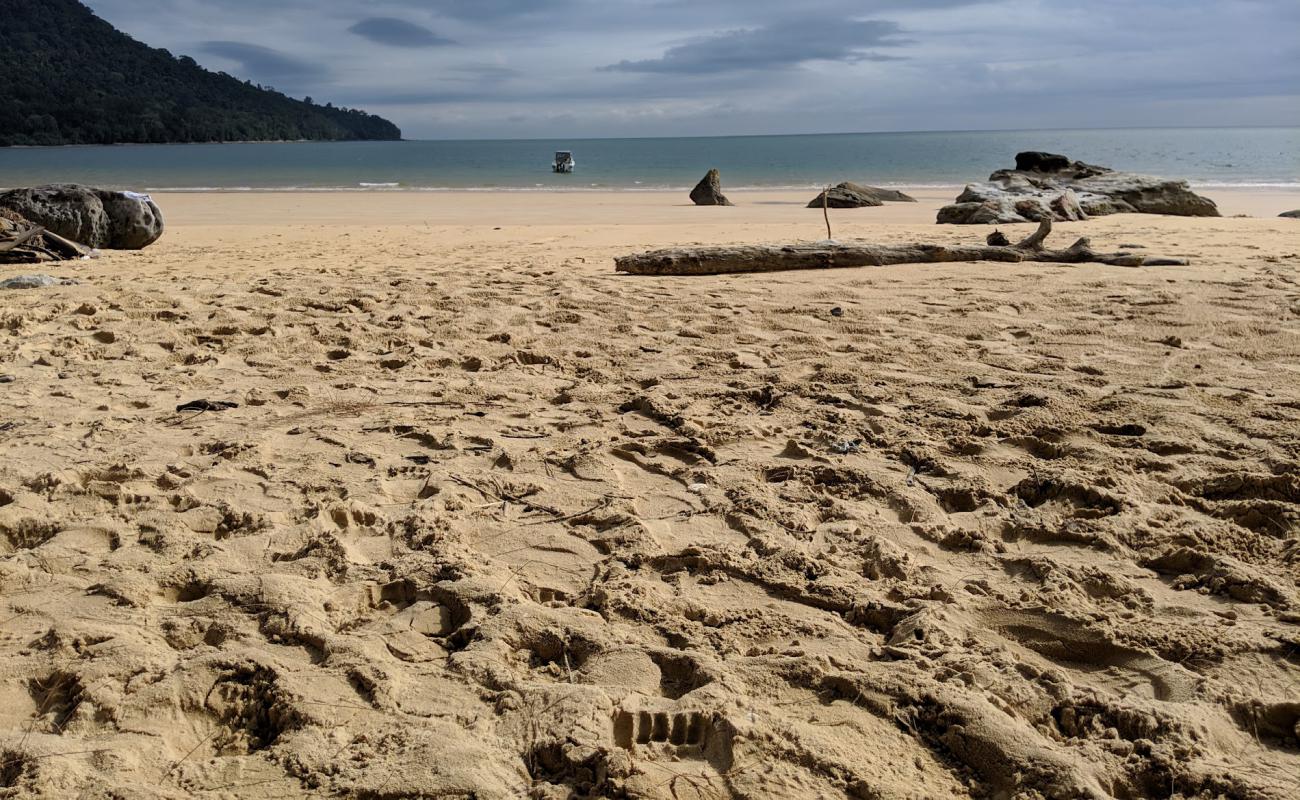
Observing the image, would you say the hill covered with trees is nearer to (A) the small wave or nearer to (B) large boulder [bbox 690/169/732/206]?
(A) the small wave

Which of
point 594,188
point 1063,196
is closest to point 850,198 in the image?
point 1063,196

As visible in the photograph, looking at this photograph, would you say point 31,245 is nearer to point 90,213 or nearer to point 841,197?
point 90,213

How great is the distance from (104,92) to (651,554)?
401 feet

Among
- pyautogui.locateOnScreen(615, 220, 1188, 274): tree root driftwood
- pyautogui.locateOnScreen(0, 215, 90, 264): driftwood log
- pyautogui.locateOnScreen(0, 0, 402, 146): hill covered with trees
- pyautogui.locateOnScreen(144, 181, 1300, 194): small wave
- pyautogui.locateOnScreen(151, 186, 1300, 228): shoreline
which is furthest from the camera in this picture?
pyautogui.locateOnScreen(0, 0, 402, 146): hill covered with trees

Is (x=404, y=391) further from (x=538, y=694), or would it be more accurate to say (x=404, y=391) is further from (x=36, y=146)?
(x=36, y=146)

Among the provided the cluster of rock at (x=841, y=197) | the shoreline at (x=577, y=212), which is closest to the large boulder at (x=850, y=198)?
the cluster of rock at (x=841, y=197)

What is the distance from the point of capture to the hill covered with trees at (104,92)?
90250 mm

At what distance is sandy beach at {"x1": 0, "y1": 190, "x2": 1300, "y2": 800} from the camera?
168cm

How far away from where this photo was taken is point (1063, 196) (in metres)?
13.6

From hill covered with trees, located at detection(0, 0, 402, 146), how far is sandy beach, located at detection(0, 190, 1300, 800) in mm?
104552

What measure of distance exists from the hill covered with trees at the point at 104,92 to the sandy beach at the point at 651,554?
105 metres

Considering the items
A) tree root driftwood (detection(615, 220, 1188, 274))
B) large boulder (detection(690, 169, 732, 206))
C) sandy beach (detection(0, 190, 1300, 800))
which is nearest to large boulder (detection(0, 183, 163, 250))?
sandy beach (detection(0, 190, 1300, 800))

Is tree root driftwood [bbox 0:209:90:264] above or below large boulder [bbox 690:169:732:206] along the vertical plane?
below

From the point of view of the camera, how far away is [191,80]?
123 metres
